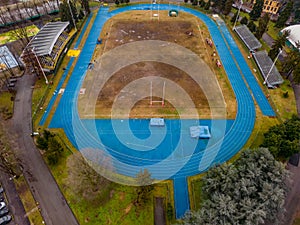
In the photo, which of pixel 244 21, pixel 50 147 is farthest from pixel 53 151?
pixel 244 21

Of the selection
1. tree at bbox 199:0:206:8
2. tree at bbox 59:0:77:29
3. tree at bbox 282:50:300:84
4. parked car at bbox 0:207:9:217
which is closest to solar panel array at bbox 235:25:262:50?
tree at bbox 282:50:300:84

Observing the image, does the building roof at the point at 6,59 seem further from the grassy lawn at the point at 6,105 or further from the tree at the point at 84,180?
the tree at the point at 84,180

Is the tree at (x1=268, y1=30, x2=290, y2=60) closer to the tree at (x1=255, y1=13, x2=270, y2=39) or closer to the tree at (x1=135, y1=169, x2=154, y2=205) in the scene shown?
the tree at (x1=255, y1=13, x2=270, y2=39)

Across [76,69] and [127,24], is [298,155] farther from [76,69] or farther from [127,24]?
[127,24]

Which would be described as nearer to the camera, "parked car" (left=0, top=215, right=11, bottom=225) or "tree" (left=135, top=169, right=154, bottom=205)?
"parked car" (left=0, top=215, right=11, bottom=225)

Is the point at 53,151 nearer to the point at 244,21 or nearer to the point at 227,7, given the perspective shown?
the point at 244,21

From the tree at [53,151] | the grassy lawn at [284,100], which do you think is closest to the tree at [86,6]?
the tree at [53,151]

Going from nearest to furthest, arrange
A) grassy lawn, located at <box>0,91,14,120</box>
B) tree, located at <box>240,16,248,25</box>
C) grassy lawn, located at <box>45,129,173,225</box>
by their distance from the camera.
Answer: grassy lawn, located at <box>45,129,173,225</box>
grassy lawn, located at <box>0,91,14,120</box>
tree, located at <box>240,16,248,25</box>
